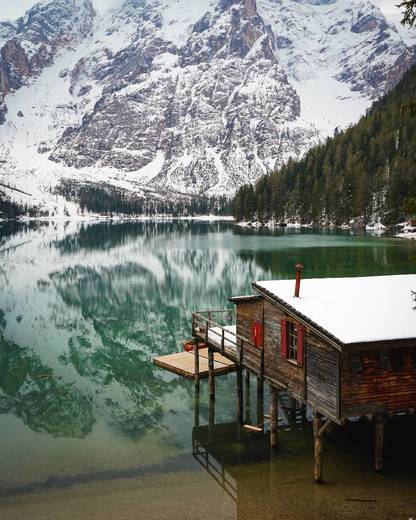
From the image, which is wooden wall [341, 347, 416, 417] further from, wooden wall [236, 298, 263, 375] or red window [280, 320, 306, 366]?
wooden wall [236, 298, 263, 375]

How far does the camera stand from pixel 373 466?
22594mm

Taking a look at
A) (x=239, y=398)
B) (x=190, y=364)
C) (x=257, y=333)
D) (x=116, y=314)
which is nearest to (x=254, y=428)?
(x=239, y=398)

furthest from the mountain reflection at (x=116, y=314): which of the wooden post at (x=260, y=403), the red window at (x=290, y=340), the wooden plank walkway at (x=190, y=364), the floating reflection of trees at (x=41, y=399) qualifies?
the red window at (x=290, y=340)

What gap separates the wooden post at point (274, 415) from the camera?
24.2 m

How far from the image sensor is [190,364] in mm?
36094

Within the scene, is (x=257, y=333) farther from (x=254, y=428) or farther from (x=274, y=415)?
(x=254, y=428)

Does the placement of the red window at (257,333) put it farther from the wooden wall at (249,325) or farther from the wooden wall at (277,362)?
the wooden wall at (277,362)

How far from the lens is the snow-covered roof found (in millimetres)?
20156

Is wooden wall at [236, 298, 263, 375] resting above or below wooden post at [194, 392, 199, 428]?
above

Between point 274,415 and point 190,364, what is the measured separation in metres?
12.2

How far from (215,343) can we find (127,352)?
1567 cm

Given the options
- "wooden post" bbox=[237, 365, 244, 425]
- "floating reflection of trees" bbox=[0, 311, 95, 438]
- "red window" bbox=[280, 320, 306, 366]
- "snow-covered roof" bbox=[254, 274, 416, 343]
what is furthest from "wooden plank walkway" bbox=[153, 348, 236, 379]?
"red window" bbox=[280, 320, 306, 366]

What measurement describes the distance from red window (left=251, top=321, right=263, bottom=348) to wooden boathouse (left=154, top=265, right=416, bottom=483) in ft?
0.15

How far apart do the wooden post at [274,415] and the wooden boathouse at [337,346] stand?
0.14 feet
